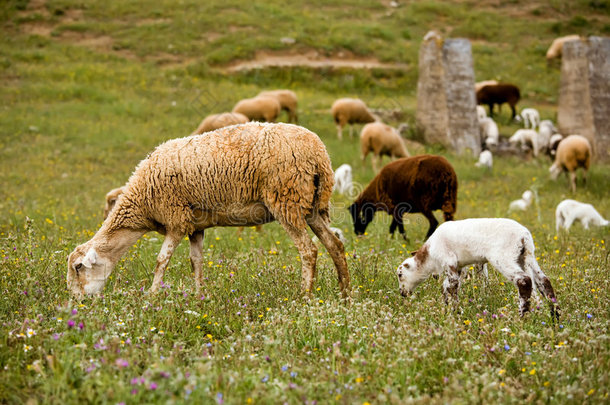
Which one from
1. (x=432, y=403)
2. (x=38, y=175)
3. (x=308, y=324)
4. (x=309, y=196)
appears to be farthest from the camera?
(x=38, y=175)


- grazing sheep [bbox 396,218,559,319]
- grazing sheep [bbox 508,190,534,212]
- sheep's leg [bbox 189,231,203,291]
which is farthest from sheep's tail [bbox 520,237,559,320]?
grazing sheep [bbox 508,190,534,212]

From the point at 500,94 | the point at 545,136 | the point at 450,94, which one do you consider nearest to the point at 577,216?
the point at 450,94

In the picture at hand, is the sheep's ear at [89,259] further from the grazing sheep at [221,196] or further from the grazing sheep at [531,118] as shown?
the grazing sheep at [531,118]

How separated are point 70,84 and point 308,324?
19853 mm

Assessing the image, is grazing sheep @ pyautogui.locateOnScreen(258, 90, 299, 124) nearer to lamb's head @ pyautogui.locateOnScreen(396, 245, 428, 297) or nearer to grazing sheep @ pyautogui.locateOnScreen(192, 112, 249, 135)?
grazing sheep @ pyautogui.locateOnScreen(192, 112, 249, 135)

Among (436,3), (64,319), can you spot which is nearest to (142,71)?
(436,3)

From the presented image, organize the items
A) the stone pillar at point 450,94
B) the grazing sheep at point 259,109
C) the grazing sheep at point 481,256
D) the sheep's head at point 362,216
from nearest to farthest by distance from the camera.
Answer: the grazing sheep at point 481,256 < the sheep's head at point 362,216 < the grazing sheep at point 259,109 < the stone pillar at point 450,94

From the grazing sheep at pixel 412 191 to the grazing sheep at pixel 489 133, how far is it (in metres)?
10.3

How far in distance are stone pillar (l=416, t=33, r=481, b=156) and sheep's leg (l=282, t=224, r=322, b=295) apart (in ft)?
44.8

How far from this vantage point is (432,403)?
3463mm

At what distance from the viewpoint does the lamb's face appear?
19.3 feet

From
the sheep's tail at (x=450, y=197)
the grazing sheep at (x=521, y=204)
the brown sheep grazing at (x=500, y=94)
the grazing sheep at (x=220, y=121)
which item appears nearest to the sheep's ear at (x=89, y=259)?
the sheep's tail at (x=450, y=197)

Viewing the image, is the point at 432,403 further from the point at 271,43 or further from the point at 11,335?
the point at 271,43

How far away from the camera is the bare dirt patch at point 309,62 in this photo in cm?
2567
